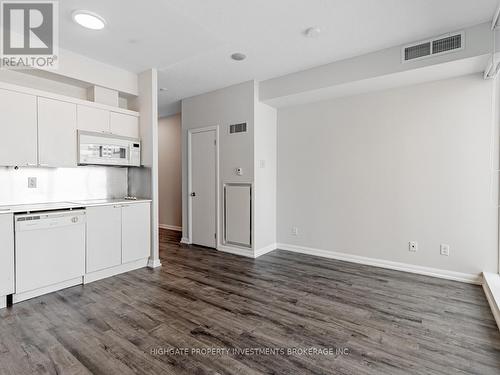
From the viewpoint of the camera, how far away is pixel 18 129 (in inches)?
118

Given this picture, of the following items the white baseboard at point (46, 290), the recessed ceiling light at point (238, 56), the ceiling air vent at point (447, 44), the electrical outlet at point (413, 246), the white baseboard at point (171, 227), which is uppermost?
the recessed ceiling light at point (238, 56)

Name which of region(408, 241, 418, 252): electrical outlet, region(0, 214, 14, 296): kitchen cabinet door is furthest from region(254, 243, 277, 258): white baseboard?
region(0, 214, 14, 296): kitchen cabinet door

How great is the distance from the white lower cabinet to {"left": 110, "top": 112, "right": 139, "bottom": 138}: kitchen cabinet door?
104 cm

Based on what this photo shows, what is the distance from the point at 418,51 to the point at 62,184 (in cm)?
462

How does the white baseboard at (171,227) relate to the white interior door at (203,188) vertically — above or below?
below

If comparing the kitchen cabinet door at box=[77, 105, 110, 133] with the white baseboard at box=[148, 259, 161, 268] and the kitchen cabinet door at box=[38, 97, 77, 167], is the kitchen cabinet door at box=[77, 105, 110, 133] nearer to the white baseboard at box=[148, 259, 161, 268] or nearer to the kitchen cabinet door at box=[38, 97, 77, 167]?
the kitchen cabinet door at box=[38, 97, 77, 167]

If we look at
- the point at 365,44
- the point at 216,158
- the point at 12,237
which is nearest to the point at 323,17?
the point at 365,44

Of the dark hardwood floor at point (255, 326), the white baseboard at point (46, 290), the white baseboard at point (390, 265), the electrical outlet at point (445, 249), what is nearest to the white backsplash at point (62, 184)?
the white baseboard at point (46, 290)

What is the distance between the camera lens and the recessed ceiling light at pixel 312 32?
9.61ft

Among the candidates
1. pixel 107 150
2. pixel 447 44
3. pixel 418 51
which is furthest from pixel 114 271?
pixel 447 44

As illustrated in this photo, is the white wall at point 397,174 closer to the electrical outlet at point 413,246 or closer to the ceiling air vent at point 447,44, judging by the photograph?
the electrical outlet at point 413,246

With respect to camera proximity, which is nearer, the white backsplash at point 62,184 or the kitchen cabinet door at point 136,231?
the white backsplash at point 62,184

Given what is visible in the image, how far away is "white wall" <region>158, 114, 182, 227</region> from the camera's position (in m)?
6.52

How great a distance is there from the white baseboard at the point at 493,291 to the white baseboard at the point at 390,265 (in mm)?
168
